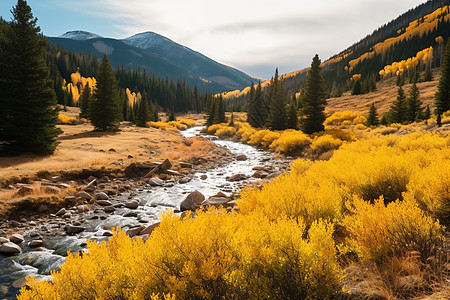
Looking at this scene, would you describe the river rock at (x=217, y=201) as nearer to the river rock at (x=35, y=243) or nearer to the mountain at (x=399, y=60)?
the river rock at (x=35, y=243)

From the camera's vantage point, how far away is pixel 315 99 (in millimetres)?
28078

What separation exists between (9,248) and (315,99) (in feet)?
96.3

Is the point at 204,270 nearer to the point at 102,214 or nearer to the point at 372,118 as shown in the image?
the point at 102,214

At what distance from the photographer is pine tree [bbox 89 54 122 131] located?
1336 inches

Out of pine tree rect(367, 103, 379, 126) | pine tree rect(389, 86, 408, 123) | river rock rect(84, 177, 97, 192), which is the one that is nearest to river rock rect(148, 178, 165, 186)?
river rock rect(84, 177, 97, 192)

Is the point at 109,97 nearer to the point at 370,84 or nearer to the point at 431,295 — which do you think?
the point at 431,295

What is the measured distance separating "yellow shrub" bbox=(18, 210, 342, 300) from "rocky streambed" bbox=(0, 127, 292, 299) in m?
3.50

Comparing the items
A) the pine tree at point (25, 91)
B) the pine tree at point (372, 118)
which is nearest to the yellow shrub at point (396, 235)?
the pine tree at point (25, 91)

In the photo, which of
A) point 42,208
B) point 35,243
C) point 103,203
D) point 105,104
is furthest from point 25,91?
point 105,104

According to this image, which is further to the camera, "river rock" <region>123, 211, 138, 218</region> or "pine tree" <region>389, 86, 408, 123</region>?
"pine tree" <region>389, 86, 408, 123</region>

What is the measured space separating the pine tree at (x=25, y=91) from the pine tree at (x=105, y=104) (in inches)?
671

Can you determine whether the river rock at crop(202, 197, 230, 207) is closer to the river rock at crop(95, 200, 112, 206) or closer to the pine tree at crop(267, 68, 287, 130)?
the river rock at crop(95, 200, 112, 206)

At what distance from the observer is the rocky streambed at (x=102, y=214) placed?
6.19m

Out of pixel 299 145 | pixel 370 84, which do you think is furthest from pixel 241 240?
pixel 370 84
